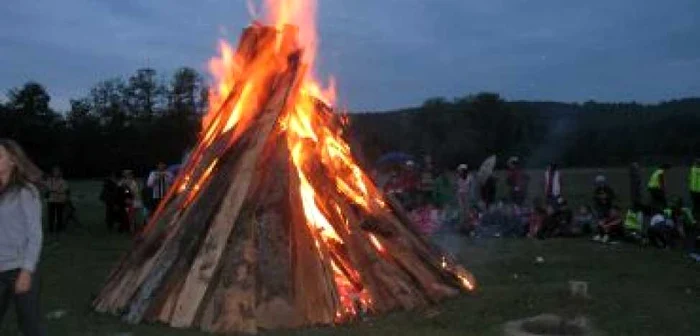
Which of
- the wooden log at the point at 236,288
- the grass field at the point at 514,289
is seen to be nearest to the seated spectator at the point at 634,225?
the grass field at the point at 514,289

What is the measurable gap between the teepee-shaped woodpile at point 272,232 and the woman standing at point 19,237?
7.14 feet

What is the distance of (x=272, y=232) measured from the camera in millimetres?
8867

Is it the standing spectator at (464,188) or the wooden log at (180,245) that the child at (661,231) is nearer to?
the standing spectator at (464,188)

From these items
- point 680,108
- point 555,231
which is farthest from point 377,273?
point 680,108

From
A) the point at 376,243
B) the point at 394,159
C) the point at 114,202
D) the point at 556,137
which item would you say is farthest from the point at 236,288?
the point at 556,137

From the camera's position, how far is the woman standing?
6.32 meters

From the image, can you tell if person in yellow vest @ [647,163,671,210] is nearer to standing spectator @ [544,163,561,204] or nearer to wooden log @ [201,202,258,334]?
standing spectator @ [544,163,561,204]

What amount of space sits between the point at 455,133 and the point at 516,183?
95.5 feet

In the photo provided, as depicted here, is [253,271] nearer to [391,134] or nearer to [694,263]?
[694,263]

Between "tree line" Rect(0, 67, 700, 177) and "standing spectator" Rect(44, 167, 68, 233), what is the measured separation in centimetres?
1833

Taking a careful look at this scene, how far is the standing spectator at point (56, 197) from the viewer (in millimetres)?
19891

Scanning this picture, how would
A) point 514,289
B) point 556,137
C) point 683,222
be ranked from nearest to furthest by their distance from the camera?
point 514,289 < point 683,222 < point 556,137

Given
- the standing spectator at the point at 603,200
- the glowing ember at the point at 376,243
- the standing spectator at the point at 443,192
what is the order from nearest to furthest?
the glowing ember at the point at 376,243
the standing spectator at the point at 603,200
the standing spectator at the point at 443,192

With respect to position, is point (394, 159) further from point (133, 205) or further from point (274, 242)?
point (274, 242)
